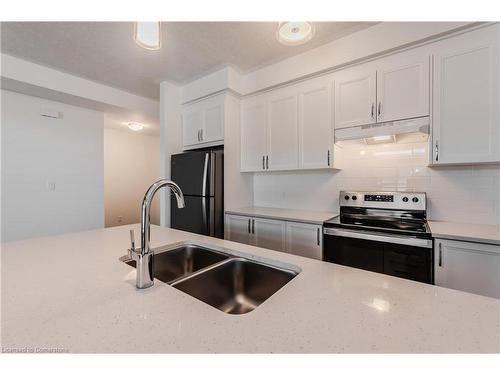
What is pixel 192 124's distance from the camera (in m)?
3.01

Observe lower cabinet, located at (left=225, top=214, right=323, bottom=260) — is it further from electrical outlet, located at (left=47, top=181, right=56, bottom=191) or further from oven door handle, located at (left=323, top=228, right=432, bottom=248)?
electrical outlet, located at (left=47, top=181, right=56, bottom=191)

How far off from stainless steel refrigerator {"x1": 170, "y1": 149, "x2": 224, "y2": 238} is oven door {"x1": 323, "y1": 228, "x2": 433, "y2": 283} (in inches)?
47.6

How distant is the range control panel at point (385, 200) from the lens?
6.48 ft

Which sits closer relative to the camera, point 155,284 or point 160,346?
point 160,346

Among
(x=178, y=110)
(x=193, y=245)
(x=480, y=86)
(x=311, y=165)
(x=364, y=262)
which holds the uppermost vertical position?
(x=178, y=110)

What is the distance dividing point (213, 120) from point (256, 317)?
255 centimetres

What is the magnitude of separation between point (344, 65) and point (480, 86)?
1.01 m

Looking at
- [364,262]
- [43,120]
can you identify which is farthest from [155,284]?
[43,120]

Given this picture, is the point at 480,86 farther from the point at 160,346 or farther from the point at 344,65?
the point at 160,346

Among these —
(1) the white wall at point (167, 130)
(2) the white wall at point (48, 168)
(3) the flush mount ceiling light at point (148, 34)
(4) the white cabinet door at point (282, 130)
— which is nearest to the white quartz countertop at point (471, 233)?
(4) the white cabinet door at point (282, 130)

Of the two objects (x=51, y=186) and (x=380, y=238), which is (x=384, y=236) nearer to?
(x=380, y=238)

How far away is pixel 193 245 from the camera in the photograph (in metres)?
1.32

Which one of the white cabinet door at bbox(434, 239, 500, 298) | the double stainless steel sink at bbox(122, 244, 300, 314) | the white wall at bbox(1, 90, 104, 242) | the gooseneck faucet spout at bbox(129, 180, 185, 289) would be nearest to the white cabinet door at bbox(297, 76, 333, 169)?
the white cabinet door at bbox(434, 239, 500, 298)

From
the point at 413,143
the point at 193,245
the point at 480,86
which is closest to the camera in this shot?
the point at 193,245
